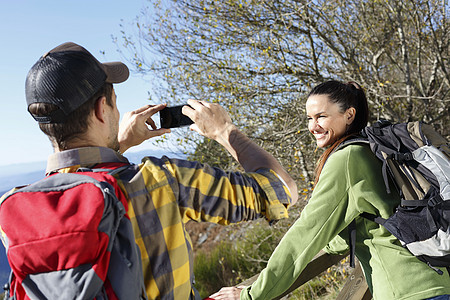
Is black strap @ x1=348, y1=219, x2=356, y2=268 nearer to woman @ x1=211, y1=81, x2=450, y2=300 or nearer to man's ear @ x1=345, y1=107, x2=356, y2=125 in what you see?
woman @ x1=211, y1=81, x2=450, y2=300

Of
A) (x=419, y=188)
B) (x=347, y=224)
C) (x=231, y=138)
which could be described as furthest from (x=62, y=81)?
(x=419, y=188)

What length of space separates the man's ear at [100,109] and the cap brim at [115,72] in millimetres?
60

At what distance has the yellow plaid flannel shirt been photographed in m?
0.99

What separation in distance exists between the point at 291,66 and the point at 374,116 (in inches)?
58.3

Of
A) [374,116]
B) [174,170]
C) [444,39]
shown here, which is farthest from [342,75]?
[174,170]

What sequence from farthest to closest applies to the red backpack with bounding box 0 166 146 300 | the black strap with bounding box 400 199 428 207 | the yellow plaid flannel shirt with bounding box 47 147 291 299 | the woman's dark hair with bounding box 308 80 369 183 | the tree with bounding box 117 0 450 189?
the tree with bounding box 117 0 450 189 < the woman's dark hair with bounding box 308 80 369 183 < the black strap with bounding box 400 199 428 207 < the yellow plaid flannel shirt with bounding box 47 147 291 299 < the red backpack with bounding box 0 166 146 300

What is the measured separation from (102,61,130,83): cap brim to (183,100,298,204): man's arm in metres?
0.20

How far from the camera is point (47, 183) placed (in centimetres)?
94

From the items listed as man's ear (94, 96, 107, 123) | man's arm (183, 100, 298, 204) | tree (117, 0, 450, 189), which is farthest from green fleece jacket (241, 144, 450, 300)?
tree (117, 0, 450, 189)

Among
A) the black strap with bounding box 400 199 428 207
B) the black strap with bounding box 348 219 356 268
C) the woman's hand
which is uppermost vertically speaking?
the black strap with bounding box 400 199 428 207

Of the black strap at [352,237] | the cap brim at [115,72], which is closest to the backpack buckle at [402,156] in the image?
the black strap at [352,237]

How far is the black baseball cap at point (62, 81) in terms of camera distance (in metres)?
1.02

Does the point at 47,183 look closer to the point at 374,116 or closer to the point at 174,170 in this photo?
the point at 174,170

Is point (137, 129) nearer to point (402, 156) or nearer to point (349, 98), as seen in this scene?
point (402, 156)
